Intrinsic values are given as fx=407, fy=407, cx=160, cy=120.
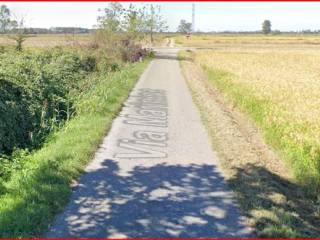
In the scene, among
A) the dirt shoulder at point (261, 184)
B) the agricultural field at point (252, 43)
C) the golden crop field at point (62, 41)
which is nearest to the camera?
the dirt shoulder at point (261, 184)

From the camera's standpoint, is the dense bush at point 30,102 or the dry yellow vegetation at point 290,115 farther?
the dense bush at point 30,102

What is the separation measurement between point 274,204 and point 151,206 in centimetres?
174

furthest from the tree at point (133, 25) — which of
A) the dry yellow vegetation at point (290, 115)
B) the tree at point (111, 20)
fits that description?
the dry yellow vegetation at point (290, 115)

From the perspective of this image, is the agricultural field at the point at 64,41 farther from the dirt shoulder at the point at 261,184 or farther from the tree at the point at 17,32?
the dirt shoulder at the point at 261,184

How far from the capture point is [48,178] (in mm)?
6344

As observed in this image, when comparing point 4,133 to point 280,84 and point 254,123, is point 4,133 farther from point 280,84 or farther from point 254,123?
point 280,84

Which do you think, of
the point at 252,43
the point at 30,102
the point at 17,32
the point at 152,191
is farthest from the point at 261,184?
the point at 252,43

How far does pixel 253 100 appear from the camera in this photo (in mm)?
13875

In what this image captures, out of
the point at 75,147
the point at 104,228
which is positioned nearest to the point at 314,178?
the point at 104,228

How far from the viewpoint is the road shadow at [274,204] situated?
4.96 meters

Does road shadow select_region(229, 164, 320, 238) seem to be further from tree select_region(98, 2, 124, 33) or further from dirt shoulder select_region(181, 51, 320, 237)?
tree select_region(98, 2, 124, 33)

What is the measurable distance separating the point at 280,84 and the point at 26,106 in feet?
38.8

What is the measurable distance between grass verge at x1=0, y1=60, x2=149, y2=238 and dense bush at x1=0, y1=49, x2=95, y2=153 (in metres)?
0.82

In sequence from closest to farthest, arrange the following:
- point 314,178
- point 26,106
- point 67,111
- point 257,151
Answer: point 314,178, point 257,151, point 26,106, point 67,111
